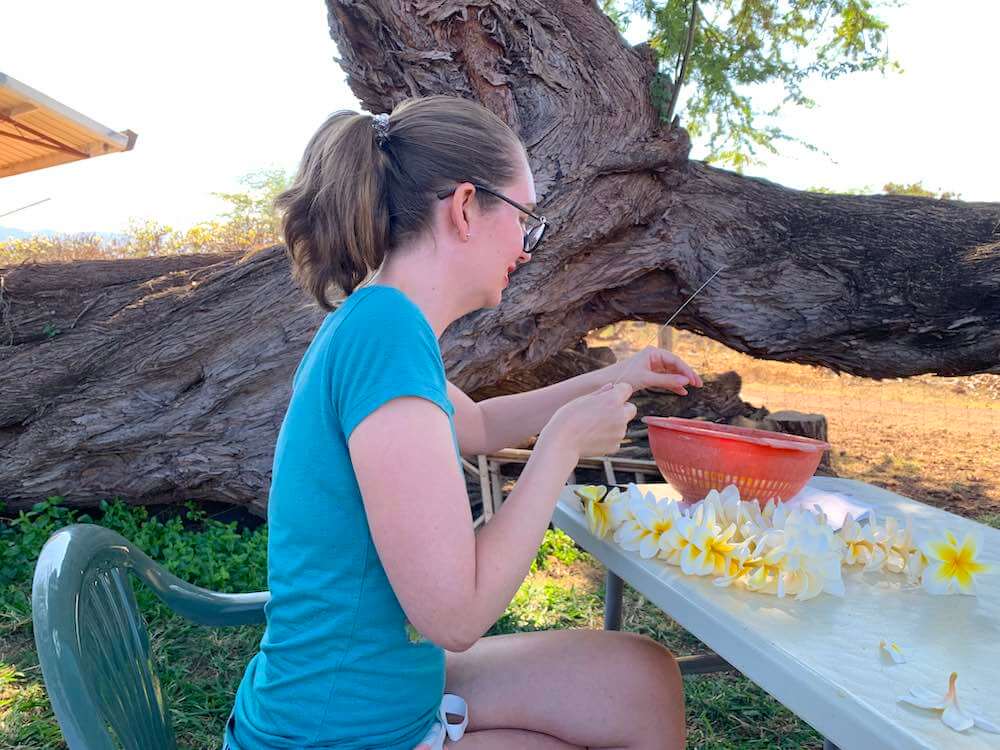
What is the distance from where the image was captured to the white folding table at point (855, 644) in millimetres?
749

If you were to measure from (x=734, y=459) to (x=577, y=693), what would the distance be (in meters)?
0.45

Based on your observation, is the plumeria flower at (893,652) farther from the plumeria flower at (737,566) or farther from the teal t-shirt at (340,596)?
the teal t-shirt at (340,596)

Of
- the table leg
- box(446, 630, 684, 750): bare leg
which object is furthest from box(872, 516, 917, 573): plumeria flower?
the table leg

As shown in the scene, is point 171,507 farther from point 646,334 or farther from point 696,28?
point 646,334

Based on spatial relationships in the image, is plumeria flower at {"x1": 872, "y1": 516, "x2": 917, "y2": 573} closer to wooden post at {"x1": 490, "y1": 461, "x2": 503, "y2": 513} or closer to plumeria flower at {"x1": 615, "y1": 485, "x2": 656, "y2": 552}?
plumeria flower at {"x1": 615, "y1": 485, "x2": 656, "y2": 552}

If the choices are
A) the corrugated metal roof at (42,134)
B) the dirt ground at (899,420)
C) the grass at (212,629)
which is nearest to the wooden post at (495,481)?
the grass at (212,629)

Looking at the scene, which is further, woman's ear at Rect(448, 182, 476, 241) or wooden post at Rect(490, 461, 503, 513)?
wooden post at Rect(490, 461, 503, 513)

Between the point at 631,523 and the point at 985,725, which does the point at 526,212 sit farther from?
the point at 985,725

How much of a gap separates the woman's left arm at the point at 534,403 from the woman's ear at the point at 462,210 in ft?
1.58

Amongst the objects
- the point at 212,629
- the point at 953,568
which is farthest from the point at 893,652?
the point at 212,629

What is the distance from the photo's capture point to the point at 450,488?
0.96 meters

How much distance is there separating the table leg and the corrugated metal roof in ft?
17.5

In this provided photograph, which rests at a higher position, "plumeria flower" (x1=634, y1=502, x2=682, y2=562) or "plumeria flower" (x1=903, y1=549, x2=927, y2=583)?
"plumeria flower" (x1=634, y1=502, x2=682, y2=562)

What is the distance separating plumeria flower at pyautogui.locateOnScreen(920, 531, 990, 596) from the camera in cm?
110
